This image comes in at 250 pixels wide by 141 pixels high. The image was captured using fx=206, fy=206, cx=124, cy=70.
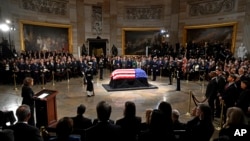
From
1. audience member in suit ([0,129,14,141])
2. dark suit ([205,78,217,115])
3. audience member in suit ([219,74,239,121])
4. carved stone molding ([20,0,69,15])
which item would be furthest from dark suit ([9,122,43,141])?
carved stone molding ([20,0,69,15])

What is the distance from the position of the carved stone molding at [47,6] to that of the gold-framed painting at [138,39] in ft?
21.3

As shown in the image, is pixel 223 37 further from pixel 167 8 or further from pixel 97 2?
pixel 97 2

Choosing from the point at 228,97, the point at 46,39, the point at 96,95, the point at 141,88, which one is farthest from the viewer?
the point at 46,39

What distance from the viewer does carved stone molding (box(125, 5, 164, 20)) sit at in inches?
859

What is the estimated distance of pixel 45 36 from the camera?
→ 1802 centimetres

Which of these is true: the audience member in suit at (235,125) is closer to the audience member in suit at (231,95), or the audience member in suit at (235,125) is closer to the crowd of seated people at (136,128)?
the crowd of seated people at (136,128)

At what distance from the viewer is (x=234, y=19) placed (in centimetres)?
1598

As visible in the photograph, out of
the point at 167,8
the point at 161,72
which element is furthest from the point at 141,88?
the point at 167,8

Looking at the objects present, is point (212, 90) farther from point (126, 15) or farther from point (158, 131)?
point (126, 15)

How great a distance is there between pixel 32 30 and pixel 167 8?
1318cm

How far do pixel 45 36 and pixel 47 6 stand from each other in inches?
107

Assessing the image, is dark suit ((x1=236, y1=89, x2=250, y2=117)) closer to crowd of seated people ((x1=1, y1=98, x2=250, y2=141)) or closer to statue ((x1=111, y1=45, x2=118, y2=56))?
crowd of seated people ((x1=1, y1=98, x2=250, y2=141))

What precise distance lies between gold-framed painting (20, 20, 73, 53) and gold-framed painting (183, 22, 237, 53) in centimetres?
1150

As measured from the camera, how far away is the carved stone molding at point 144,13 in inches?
859
